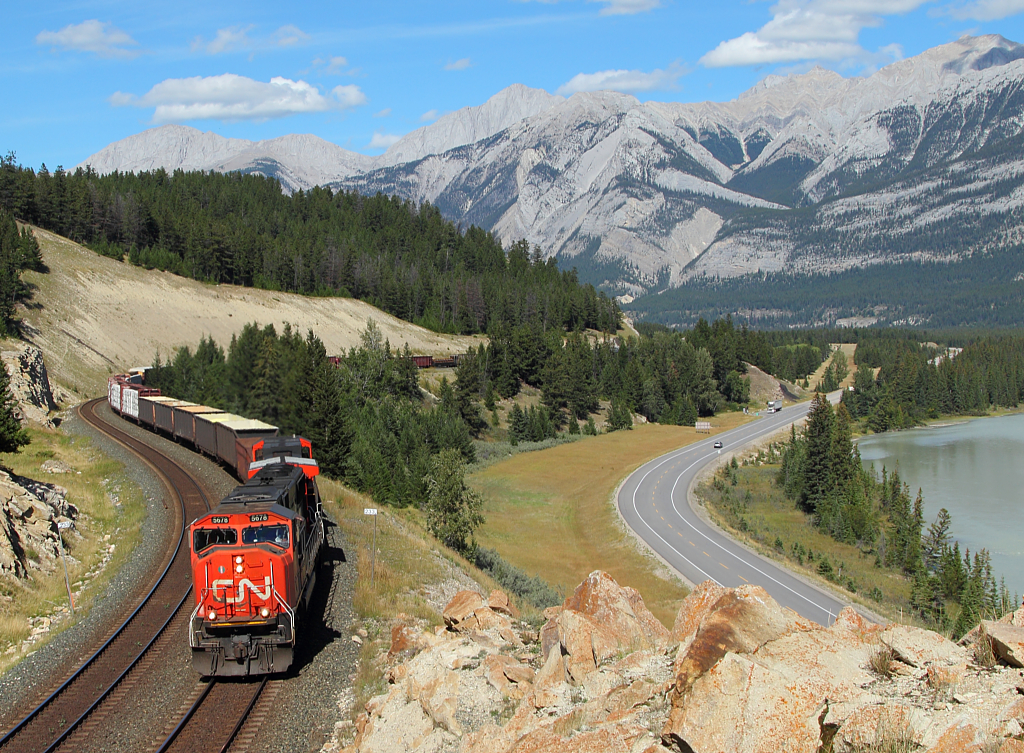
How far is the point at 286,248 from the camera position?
506 feet

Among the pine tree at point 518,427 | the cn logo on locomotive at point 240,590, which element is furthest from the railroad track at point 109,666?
the pine tree at point 518,427

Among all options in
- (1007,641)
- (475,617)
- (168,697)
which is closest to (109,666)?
(168,697)

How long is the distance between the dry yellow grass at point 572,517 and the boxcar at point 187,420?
22537 mm

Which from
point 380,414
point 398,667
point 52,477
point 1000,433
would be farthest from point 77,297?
point 1000,433

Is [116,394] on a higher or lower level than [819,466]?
higher

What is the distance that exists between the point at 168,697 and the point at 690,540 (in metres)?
47.1

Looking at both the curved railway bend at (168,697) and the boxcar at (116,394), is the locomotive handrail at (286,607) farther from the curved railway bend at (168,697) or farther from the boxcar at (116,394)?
the boxcar at (116,394)

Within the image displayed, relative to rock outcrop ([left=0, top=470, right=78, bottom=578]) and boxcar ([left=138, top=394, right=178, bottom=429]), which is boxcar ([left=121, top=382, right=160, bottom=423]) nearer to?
boxcar ([left=138, top=394, right=178, bottom=429])

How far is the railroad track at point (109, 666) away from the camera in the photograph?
51.5 ft

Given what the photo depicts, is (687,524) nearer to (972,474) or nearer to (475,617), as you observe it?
(475,617)

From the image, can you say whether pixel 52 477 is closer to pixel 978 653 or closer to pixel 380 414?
pixel 978 653

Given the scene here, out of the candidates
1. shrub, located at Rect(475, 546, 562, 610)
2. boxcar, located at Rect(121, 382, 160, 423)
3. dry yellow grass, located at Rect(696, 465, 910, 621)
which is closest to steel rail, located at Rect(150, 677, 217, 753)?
shrub, located at Rect(475, 546, 562, 610)

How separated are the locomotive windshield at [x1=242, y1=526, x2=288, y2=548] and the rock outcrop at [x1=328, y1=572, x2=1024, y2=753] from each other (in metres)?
4.76

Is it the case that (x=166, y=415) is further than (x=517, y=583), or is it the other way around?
(x=166, y=415)
